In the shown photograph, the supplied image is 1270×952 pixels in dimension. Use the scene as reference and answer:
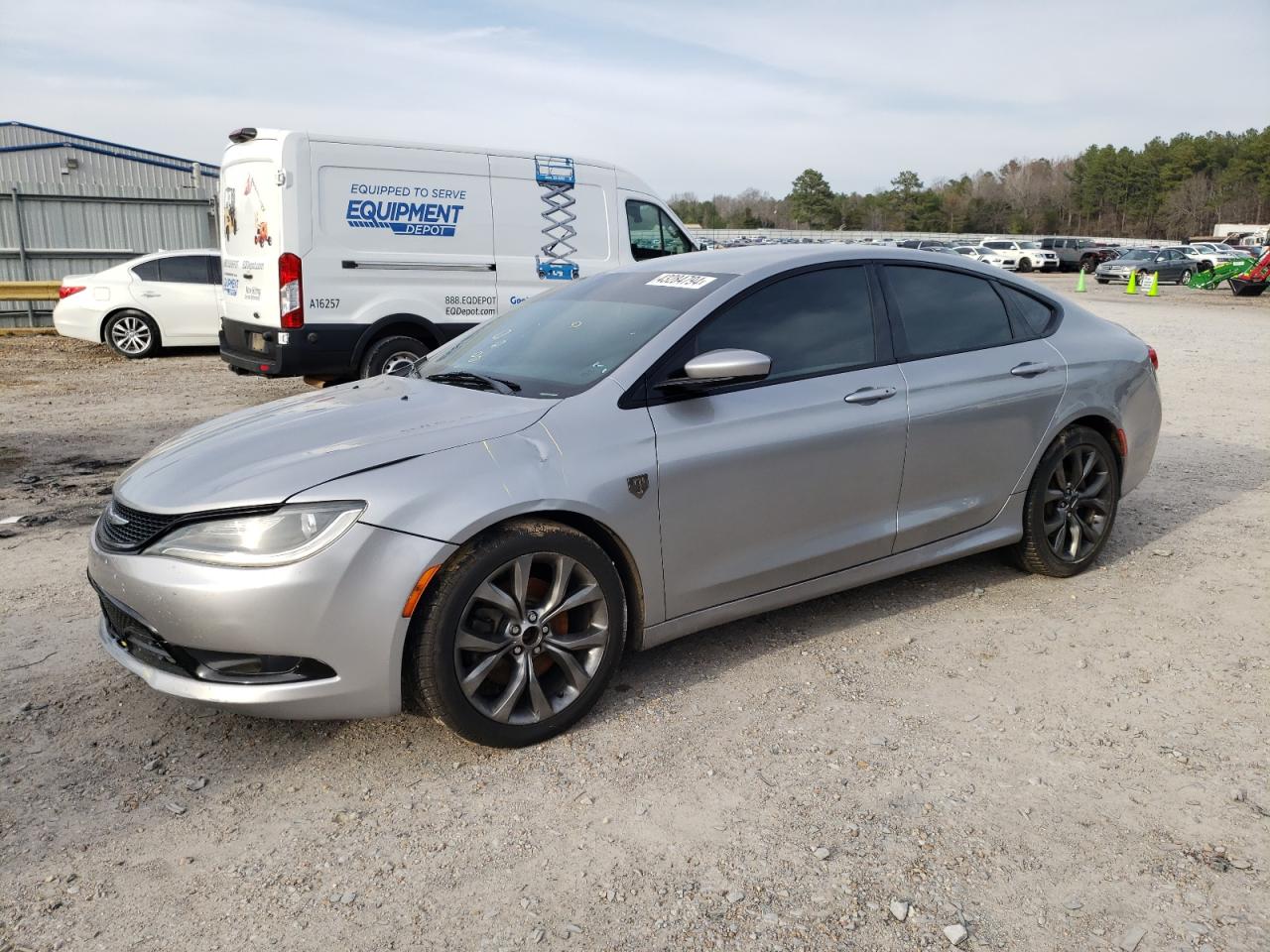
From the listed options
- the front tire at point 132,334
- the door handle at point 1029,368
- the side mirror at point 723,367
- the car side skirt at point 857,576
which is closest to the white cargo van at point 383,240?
the front tire at point 132,334

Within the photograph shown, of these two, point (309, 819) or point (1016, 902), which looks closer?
point (1016, 902)

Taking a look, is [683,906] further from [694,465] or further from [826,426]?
[826,426]

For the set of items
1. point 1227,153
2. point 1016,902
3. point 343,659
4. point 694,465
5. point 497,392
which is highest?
point 1227,153

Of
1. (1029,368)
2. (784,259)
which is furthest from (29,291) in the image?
(1029,368)

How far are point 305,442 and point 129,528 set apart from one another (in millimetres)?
607

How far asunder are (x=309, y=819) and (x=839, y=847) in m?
1.53

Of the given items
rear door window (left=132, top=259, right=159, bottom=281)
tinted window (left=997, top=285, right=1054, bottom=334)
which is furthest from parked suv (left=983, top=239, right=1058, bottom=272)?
tinted window (left=997, top=285, right=1054, bottom=334)

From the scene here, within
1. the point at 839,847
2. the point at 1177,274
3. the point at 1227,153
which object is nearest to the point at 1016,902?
the point at 839,847

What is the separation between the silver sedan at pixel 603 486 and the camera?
3.00 m

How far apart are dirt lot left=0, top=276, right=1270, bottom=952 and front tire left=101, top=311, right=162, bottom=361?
10008 millimetres

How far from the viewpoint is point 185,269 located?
13.8 m

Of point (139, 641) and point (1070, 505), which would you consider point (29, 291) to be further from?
point (1070, 505)

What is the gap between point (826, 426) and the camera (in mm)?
3932

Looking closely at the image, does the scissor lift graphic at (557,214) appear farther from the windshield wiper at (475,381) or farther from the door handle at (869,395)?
the door handle at (869,395)
